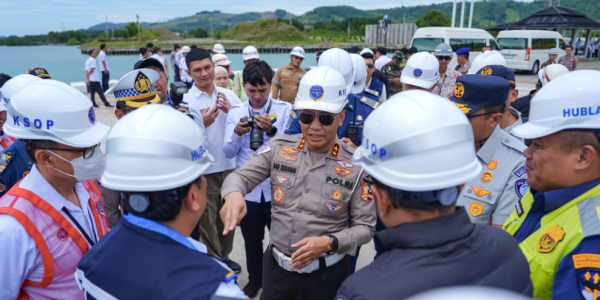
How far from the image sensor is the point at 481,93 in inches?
85.4

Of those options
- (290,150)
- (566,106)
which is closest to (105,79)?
(290,150)

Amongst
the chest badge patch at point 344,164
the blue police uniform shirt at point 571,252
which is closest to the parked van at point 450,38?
the chest badge patch at point 344,164

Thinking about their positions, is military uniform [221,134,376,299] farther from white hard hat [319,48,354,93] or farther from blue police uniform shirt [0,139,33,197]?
white hard hat [319,48,354,93]

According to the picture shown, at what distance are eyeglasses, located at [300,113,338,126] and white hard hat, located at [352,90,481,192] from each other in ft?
3.37

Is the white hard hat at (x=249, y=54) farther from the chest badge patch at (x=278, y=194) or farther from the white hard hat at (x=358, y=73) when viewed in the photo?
the chest badge patch at (x=278, y=194)

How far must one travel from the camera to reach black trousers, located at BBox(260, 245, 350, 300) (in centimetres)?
214

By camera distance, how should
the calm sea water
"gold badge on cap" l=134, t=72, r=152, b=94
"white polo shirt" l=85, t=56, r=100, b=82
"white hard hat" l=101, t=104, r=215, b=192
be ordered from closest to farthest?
"white hard hat" l=101, t=104, r=215, b=192, "gold badge on cap" l=134, t=72, r=152, b=94, "white polo shirt" l=85, t=56, r=100, b=82, the calm sea water

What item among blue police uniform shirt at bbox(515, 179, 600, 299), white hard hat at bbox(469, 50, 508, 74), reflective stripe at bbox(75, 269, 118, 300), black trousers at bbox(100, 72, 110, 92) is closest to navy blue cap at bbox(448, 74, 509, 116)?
blue police uniform shirt at bbox(515, 179, 600, 299)

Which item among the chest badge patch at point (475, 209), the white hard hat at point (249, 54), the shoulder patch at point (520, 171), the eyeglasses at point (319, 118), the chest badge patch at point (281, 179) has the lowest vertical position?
the chest badge patch at point (475, 209)

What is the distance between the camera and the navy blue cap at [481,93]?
216 centimetres

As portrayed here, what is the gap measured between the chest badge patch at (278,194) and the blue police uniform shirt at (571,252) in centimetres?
136

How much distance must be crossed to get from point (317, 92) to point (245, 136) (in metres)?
1.36

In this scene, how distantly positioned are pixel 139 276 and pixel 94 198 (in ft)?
3.95

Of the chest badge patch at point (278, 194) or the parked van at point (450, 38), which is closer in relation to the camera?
the chest badge patch at point (278, 194)
